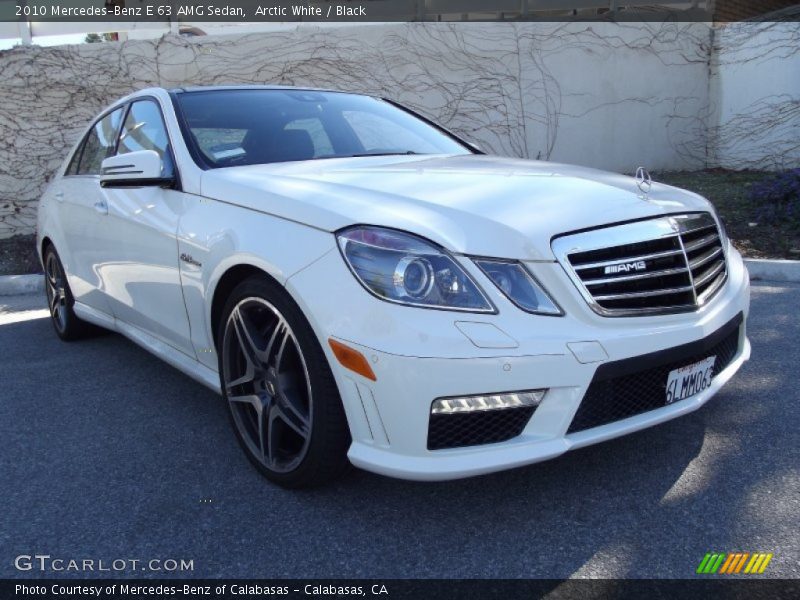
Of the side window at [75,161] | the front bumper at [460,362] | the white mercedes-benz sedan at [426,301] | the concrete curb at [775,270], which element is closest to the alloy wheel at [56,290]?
the side window at [75,161]

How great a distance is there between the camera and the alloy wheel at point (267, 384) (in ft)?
8.61

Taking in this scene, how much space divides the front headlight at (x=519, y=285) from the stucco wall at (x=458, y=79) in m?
7.41

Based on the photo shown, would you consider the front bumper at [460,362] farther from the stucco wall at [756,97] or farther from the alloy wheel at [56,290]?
the stucco wall at [756,97]

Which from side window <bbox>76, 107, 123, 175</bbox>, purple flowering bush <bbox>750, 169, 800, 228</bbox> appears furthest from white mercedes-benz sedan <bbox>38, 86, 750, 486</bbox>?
purple flowering bush <bbox>750, 169, 800, 228</bbox>

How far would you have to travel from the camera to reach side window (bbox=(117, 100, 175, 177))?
11.5 feet

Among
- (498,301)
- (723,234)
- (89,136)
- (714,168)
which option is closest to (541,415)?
(498,301)

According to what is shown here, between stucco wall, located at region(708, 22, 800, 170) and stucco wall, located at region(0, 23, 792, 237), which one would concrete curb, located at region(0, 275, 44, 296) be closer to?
stucco wall, located at region(0, 23, 792, 237)

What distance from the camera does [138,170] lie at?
3.27m

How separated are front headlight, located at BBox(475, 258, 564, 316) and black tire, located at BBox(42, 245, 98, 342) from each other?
11.3ft

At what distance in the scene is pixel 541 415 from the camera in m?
2.26

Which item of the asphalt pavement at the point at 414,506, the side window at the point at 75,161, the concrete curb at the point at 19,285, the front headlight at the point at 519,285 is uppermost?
the side window at the point at 75,161

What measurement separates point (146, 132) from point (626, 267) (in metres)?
2.64

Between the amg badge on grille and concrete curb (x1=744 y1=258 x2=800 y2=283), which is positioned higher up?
the amg badge on grille

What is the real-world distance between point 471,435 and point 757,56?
949 cm
